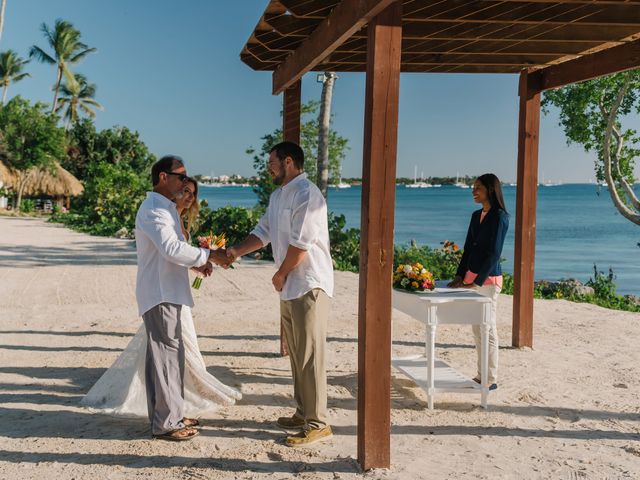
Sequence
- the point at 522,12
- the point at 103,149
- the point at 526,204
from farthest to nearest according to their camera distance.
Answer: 1. the point at 103,149
2. the point at 526,204
3. the point at 522,12

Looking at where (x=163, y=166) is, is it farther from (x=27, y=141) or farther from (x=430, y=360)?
(x=27, y=141)

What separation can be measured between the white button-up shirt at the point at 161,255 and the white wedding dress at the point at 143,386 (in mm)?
487

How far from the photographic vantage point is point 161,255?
478cm

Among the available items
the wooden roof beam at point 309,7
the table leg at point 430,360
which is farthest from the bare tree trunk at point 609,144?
the wooden roof beam at point 309,7

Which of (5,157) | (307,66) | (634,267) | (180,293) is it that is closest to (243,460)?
(180,293)

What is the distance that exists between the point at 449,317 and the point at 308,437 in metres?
1.50

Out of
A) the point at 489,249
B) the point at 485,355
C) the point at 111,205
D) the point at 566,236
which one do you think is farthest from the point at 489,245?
the point at 566,236

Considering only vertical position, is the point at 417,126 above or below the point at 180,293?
above

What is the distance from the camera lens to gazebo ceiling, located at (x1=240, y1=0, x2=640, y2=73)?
524 centimetres

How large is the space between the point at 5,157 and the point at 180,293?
124 ft

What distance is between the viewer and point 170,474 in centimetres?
431

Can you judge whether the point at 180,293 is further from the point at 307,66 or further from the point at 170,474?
the point at 307,66

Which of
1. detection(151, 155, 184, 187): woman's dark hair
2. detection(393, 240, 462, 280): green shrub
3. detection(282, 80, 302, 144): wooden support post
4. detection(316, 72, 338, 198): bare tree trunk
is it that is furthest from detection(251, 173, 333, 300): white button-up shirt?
detection(316, 72, 338, 198): bare tree trunk

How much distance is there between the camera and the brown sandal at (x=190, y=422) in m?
5.10
